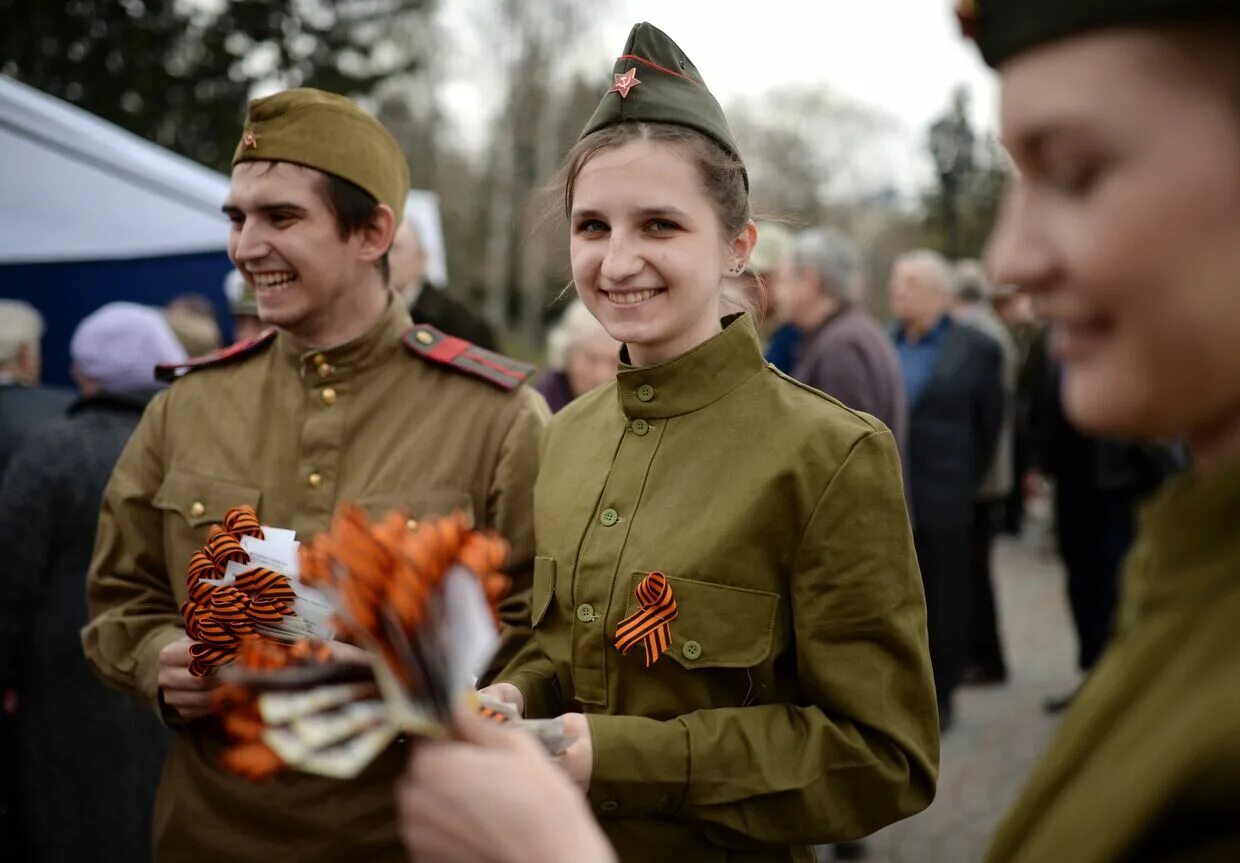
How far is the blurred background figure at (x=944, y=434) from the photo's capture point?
6152 millimetres

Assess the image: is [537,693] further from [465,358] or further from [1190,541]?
[1190,541]

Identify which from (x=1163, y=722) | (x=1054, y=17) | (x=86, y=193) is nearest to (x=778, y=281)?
(x=86, y=193)

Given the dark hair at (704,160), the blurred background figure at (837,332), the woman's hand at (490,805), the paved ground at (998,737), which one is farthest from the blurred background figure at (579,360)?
the woman's hand at (490,805)

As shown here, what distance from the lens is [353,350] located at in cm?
247

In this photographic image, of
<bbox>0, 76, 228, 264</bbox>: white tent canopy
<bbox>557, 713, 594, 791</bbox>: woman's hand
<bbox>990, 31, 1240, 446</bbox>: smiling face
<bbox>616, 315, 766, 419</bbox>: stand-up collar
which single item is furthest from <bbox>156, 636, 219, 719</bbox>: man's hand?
<bbox>0, 76, 228, 264</bbox>: white tent canopy

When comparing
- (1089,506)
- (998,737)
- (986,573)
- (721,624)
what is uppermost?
(721,624)

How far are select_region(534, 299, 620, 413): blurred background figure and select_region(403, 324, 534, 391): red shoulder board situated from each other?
204cm

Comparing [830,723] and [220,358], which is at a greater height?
[220,358]

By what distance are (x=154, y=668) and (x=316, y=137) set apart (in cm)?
117

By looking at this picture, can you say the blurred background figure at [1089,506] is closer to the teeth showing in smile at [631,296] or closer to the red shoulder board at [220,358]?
the red shoulder board at [220,358]

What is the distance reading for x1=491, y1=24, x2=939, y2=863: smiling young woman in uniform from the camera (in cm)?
170

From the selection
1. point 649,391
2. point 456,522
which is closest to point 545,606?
point 649,391

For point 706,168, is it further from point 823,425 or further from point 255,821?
point 255,821

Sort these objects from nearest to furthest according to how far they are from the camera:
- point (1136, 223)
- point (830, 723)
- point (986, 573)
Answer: point (1136, 223), point (830, 723), point (986, 573)
